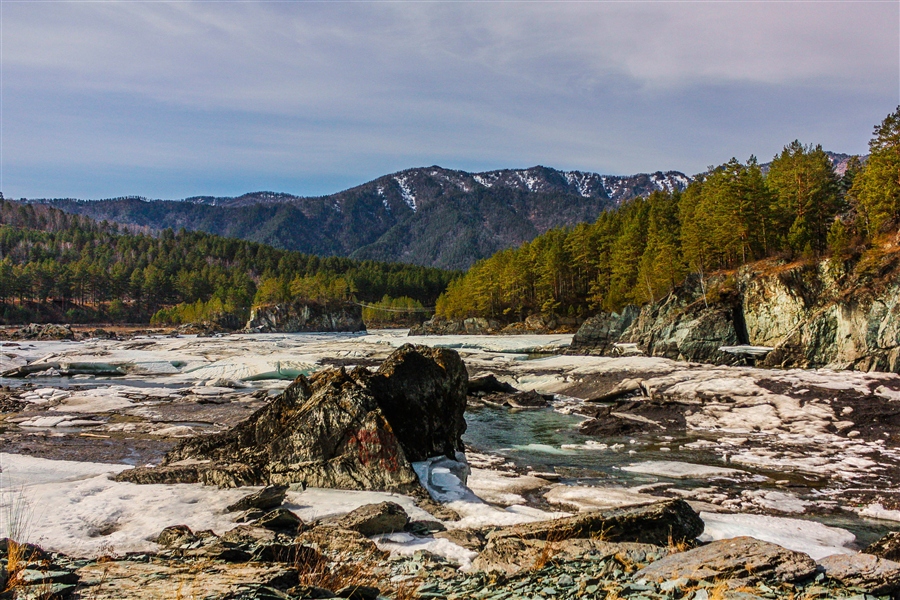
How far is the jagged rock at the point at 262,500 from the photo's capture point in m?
10.3

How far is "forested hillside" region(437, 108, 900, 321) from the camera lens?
44.2 meters

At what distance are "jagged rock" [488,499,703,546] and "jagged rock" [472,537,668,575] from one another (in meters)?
0.38

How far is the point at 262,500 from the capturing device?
10438 millimetres

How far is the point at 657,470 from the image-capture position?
667 inches

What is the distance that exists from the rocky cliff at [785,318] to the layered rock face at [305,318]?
318 feet

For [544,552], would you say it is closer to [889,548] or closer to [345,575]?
[345,575]

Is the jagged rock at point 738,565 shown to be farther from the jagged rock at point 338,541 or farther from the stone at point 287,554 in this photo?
the stone at point 287,554

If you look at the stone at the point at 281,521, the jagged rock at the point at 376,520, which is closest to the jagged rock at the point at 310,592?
the jagged rock at the point at 376,520

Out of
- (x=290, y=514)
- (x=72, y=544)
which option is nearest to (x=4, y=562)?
(x=72, y=544)

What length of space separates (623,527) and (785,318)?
4140 centimetres

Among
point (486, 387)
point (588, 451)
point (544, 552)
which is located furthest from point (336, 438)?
point (486, 387)

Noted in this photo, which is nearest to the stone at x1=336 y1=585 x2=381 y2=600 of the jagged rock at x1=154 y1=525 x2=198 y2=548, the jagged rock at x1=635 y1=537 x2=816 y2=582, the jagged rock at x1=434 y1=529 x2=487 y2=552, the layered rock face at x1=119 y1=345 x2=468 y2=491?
the jagged rock at x1=434 y1=529 x2=487 y2=552

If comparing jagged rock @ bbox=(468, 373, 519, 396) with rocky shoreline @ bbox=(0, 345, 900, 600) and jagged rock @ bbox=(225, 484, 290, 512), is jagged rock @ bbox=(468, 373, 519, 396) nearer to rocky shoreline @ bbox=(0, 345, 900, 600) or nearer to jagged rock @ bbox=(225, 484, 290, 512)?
rocky shoreline @ bbox=(0, 345, 900, 600)

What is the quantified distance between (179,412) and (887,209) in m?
54.1
